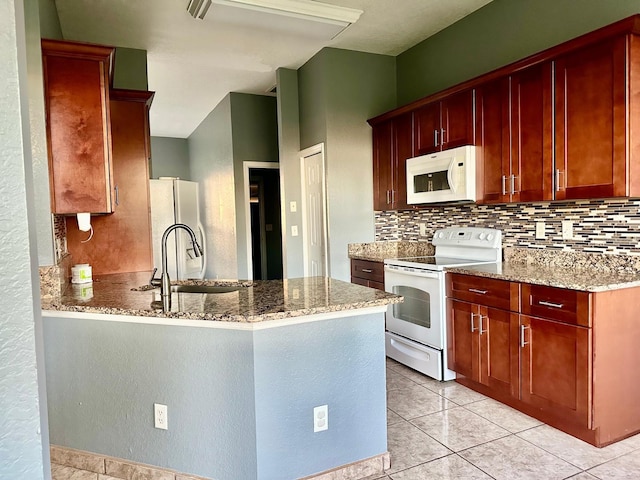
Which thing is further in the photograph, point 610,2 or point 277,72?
point 277,72

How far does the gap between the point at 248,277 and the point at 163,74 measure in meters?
2.69

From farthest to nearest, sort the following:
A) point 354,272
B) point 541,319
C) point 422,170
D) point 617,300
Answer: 1. point 354,272
2. point 422,170
3. point 541,319
4. point 617,300

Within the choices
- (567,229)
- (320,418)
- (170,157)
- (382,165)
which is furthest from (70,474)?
(170,157)

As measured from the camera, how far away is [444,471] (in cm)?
210

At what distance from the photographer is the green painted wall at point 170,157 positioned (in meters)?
8.39

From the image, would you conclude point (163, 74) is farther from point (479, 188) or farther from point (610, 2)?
point (610, 2)

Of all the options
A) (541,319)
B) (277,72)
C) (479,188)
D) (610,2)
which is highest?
(277,72)

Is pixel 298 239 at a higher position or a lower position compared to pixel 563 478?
higher

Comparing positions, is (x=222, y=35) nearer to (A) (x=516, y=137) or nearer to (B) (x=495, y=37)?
(B) (x=495, y=37)

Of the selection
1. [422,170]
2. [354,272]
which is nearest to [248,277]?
[354,272]

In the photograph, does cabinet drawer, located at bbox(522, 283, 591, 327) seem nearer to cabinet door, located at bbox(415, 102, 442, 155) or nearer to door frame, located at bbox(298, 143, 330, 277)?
cabinet door, located at bbox(415, 102, 442, 155)

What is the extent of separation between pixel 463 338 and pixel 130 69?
12.2ft

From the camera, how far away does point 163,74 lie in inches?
196

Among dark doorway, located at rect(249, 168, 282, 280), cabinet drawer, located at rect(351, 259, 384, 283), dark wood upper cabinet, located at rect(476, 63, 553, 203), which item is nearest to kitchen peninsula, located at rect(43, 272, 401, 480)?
dark wood upper cabinet, located at rect(476, 63, 553, 203)
